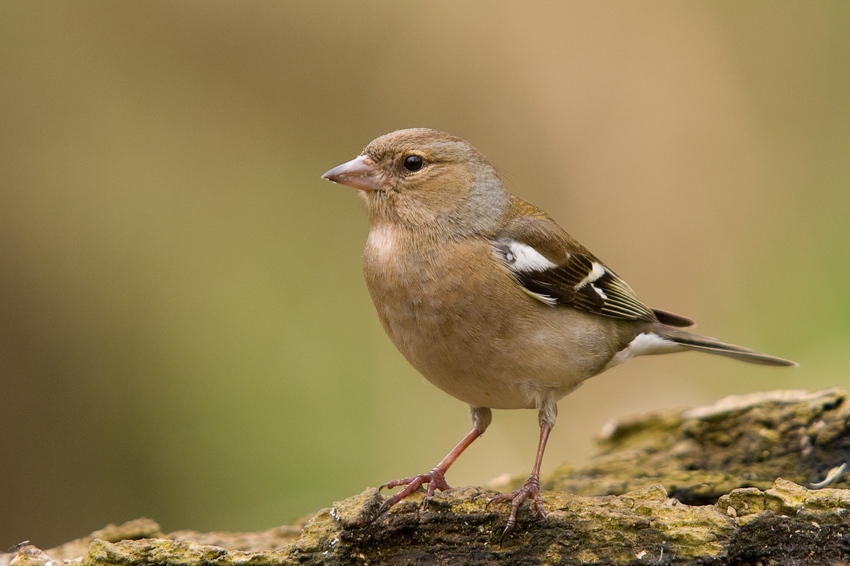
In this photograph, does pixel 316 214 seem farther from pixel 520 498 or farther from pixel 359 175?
pixel 520 498

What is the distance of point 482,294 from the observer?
150 inches

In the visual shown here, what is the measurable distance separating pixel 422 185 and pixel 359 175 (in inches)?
12.5

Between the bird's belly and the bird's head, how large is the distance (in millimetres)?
313

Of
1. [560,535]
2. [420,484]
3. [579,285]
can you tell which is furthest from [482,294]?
[560,535]

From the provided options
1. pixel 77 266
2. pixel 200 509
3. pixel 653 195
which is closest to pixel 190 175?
pixel 77 266

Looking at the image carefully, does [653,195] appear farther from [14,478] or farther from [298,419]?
[14,478]

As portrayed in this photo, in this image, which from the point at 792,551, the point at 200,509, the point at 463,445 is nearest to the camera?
the point at 792,551

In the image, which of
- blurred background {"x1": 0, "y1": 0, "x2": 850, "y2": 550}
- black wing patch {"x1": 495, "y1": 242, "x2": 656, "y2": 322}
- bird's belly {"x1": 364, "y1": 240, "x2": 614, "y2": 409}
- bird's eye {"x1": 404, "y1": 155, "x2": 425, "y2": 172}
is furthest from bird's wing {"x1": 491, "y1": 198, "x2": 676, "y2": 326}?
blurred background {"x1": 0, "y1": 0, "x2": 850, "y2": 550}

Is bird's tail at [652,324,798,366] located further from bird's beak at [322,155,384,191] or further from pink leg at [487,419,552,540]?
bird's beak at [322,155,384,191]

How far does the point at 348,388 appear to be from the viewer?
261 inches

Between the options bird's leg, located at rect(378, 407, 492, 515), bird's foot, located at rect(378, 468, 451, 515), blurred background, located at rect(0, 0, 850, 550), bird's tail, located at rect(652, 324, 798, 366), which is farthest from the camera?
blurred background, located at rect(0, 0, 850, 550)

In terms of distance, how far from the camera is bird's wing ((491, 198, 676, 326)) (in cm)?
409

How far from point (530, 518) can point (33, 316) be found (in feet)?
15.6

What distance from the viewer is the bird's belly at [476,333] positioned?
3766 millimetres
